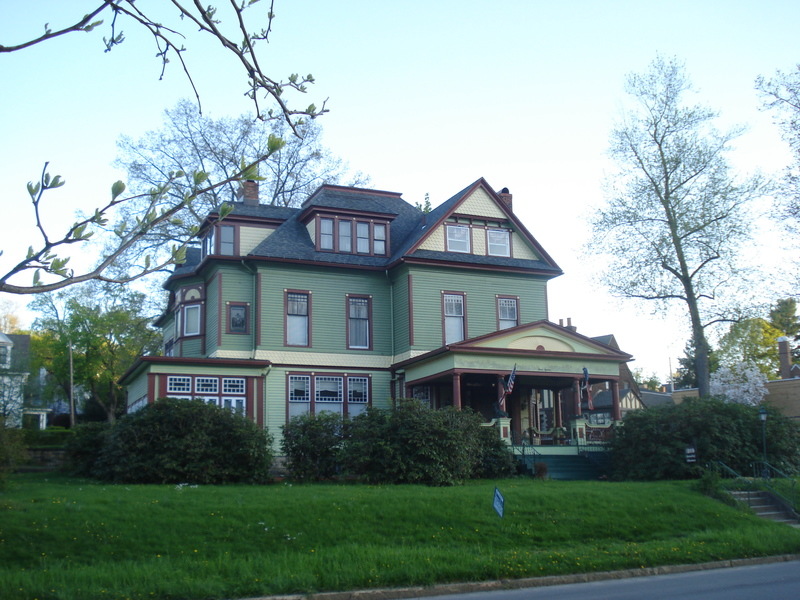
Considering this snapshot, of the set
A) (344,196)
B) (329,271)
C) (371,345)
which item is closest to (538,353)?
(371,345)

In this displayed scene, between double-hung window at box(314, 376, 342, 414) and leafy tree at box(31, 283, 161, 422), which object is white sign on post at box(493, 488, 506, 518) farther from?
leafy tree at box(31, 283, 161, 422)

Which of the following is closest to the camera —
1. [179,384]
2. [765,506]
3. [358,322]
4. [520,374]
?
[765,506]

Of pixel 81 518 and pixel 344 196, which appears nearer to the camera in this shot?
pixel 81 518

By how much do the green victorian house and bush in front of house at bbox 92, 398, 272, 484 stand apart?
5.54 metres

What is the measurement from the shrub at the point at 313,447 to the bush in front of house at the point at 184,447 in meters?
0.94

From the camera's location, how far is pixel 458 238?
32.8 metres

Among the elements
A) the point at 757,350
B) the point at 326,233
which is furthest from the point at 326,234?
the point at 757,350

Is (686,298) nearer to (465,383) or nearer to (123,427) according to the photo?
(465,383)

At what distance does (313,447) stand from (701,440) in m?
11.3

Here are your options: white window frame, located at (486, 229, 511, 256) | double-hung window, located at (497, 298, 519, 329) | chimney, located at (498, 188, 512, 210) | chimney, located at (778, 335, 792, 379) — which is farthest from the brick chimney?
chimney, located at (778, 335, 792, 379)

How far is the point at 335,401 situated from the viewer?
30609 mm

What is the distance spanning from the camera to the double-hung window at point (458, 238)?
32562mm

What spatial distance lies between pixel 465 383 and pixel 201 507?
1617 centimetres

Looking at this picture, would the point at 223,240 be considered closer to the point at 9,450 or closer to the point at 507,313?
the point at 507,313
